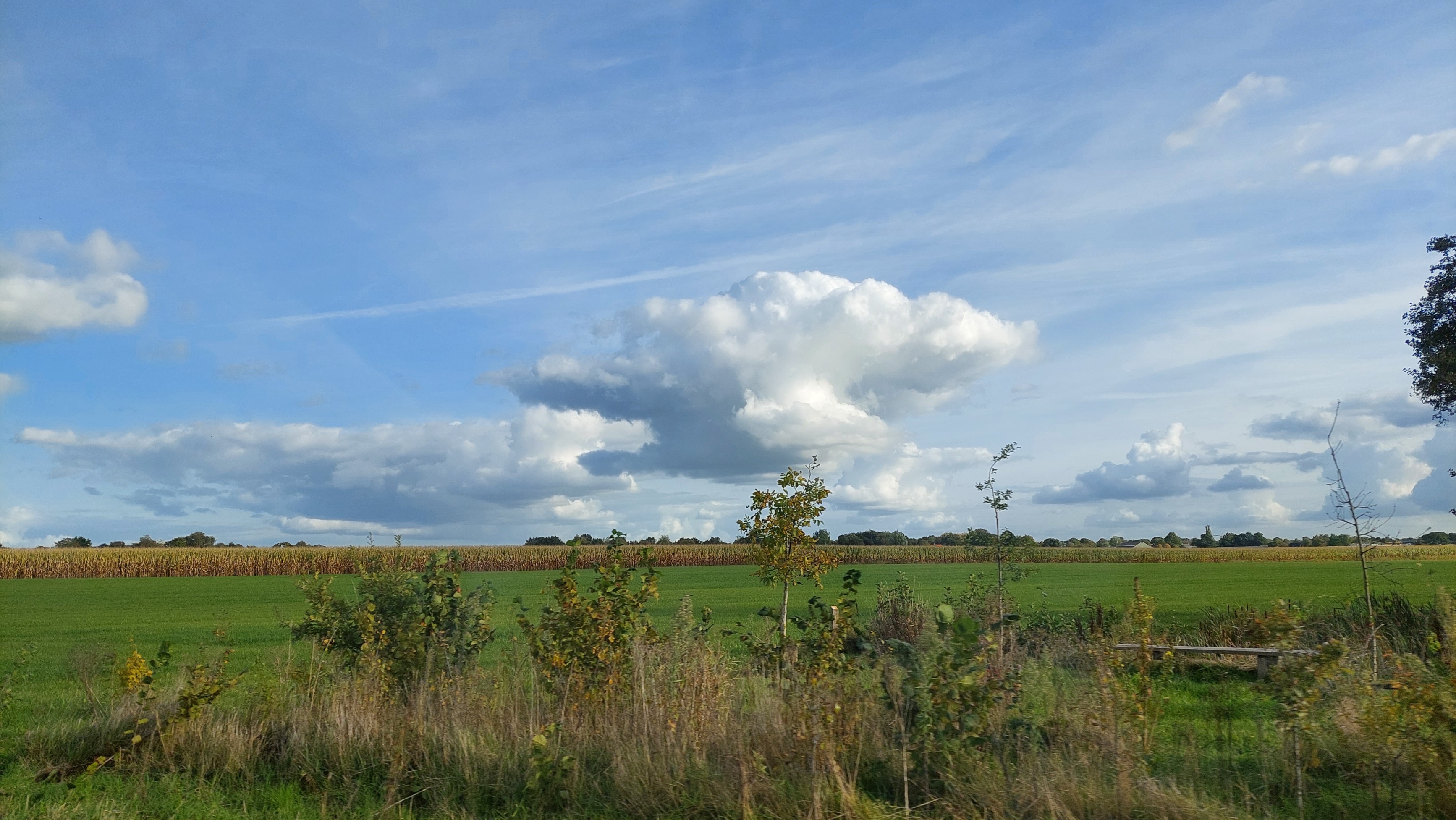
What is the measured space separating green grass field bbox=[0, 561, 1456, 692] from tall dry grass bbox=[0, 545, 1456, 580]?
5.80 m

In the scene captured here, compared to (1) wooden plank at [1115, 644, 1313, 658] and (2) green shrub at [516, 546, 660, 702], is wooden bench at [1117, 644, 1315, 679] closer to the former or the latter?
(1) wooden plank at [1115, 644, 1313, 658]

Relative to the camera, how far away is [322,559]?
6556 centimetres

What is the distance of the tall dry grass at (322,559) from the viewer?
6309 centimetres

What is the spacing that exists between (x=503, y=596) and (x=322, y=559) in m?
40.5

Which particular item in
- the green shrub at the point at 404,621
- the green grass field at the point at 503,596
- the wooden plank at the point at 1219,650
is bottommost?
the green grass field at the point at 503,596

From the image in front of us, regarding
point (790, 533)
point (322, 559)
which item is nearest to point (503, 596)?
point (790, 533)

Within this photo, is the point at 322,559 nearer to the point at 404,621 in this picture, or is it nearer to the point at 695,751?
the point at 404,621

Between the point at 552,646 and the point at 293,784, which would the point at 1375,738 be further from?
the point at 293,784

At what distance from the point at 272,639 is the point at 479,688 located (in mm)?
14821

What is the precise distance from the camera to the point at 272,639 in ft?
66.8

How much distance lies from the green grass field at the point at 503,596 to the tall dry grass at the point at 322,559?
5805mm

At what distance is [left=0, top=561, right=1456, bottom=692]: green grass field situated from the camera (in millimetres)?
19656

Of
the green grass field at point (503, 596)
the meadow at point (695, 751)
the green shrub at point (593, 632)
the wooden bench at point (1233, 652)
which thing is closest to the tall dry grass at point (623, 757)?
the meadow at point (695, 751)

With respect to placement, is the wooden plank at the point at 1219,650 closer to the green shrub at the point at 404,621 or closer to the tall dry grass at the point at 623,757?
the tall dry grass at the point at 623,757
